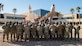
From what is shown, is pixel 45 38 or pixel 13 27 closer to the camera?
pixel 13 27

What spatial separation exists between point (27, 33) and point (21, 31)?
55 cm

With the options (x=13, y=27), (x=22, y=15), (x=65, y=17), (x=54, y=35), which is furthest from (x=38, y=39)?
(x=22, y=15)

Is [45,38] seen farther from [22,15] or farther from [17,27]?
[22,15]

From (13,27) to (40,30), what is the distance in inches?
91.7

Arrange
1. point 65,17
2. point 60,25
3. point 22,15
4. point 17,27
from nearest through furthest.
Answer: point 17,27, point 60,25, point 65,17, point 22,15

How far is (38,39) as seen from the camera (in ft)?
46.0

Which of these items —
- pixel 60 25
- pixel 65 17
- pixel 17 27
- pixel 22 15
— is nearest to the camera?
pixel 17 27

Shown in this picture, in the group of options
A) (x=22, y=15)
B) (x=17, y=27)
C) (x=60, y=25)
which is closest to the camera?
(x=17, y=27)

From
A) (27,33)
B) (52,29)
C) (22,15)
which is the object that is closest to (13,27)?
(27,33)

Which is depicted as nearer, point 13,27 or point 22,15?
point 13,27

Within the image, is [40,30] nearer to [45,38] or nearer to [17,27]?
[45,38]

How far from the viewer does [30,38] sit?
1380 centimetres

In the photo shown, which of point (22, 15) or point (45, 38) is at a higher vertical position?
point (22, 15)

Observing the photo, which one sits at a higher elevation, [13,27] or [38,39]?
[13,27]
